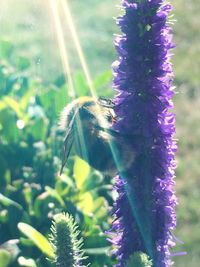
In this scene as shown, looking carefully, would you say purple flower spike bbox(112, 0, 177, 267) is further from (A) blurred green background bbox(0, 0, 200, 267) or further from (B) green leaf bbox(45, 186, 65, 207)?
(B) green leaf bbox(45, 186, 65, 207)

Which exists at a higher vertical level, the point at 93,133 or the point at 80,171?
the point at 80,171

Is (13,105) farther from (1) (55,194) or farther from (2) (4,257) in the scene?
(2) (4,257)

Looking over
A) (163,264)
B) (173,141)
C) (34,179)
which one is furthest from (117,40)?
(34,179)

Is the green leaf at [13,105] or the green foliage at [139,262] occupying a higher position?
the green leaf at [13,105]

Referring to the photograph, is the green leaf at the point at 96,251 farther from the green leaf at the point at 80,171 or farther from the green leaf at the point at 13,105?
the green leaf at the point at 13,105

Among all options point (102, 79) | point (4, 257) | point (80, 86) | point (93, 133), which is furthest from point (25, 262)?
point (102, 79)

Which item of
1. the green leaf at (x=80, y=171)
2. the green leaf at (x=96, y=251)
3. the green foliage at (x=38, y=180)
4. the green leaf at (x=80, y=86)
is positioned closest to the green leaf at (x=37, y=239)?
the green foliage at (x=38, y=180)

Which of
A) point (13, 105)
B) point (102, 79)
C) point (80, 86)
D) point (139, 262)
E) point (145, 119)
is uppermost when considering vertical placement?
point (102, 79)
